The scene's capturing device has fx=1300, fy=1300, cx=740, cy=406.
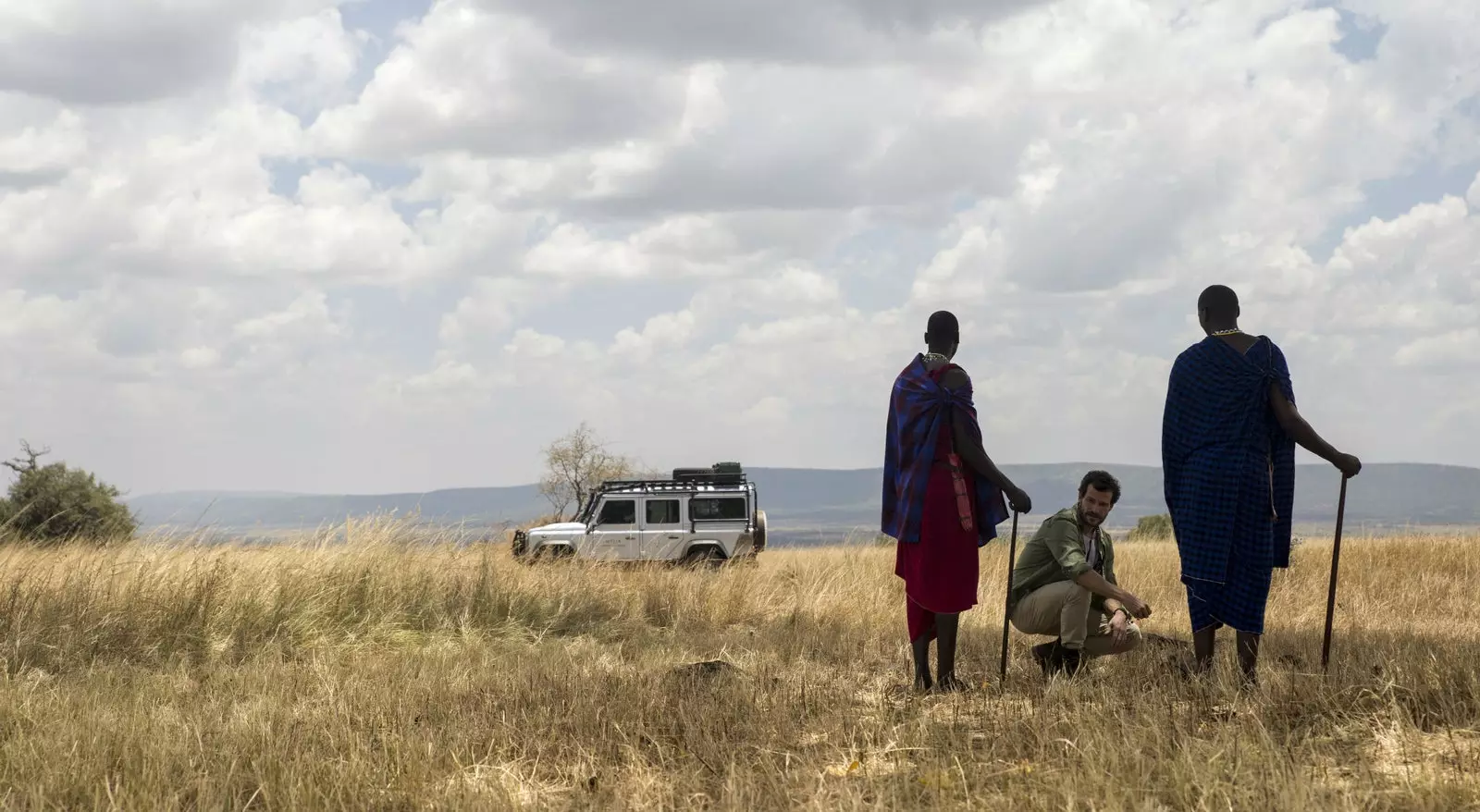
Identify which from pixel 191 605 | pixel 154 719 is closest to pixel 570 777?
pixel 154 719

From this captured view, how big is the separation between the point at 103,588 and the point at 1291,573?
11164 mm

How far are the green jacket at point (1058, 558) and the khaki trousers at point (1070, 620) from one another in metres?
0.06

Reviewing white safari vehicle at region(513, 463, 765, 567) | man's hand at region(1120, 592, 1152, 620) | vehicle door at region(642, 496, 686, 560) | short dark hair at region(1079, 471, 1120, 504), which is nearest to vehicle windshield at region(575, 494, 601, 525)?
white safari vehicle at region(513, 463, 765, 567)

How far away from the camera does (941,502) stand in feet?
22.6

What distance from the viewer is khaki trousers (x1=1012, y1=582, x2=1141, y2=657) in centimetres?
679

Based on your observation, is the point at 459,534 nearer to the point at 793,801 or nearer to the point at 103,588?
the point at 103,588

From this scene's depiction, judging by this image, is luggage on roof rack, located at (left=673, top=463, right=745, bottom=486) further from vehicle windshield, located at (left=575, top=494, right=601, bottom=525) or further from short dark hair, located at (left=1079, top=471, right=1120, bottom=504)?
short dark hair, located at (left=1079, top=471, right=1120, bottom=504)

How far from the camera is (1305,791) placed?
388cm

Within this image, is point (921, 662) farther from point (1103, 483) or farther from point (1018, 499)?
point (1103, 483)

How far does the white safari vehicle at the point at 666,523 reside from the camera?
19812 millimetres

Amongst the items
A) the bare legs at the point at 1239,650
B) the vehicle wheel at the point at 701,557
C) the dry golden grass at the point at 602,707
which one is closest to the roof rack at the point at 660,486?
the vehicle wheel at the point at 701,557

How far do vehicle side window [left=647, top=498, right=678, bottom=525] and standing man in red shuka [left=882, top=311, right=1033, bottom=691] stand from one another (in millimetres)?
13389

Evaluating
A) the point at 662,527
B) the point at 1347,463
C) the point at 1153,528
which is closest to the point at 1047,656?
the point at 1347,463

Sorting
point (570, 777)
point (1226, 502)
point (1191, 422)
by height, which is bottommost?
point (570, 777)
